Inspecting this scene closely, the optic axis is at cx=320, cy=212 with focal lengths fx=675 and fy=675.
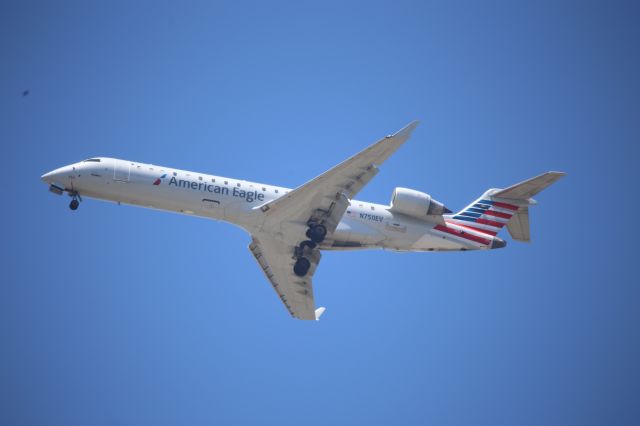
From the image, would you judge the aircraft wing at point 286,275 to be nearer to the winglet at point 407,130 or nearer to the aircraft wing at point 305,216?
the aircraft wing at point 305,216

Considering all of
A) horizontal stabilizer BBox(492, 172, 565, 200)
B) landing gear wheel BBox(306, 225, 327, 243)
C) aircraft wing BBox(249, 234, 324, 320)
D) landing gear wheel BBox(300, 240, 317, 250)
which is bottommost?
aircraft wing BBox(249, 234, 324, 320)

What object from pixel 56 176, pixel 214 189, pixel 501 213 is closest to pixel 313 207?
pixel 214 189

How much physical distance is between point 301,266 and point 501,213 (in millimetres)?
7813

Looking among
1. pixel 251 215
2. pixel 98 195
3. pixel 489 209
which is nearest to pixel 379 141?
pixel 251 215

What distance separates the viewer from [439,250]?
24922 mm

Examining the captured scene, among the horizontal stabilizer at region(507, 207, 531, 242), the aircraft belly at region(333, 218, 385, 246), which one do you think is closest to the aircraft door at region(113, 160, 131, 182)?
the aircraft belly at region(333, 218, 385, 246)

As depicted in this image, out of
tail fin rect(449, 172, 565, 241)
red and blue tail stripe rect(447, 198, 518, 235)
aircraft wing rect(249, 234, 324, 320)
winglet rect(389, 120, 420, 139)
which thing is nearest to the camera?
winglet rect(389, 120, 420, 139)

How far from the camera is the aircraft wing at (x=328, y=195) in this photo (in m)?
21.2

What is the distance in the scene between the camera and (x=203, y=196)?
23156 millimetres

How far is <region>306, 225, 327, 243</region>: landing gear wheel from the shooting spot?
23641 millimetres

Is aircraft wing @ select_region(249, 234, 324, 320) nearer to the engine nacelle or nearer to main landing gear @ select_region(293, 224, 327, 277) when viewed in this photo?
main landing gear @ select_region(293, 224, 327, 277)

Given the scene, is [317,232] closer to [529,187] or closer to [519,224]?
[519,224]

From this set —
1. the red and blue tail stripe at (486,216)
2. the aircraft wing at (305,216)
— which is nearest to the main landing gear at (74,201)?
the aircraft wing at (305,216)

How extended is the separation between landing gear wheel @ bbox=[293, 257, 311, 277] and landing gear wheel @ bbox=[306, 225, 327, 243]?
5.23ft
